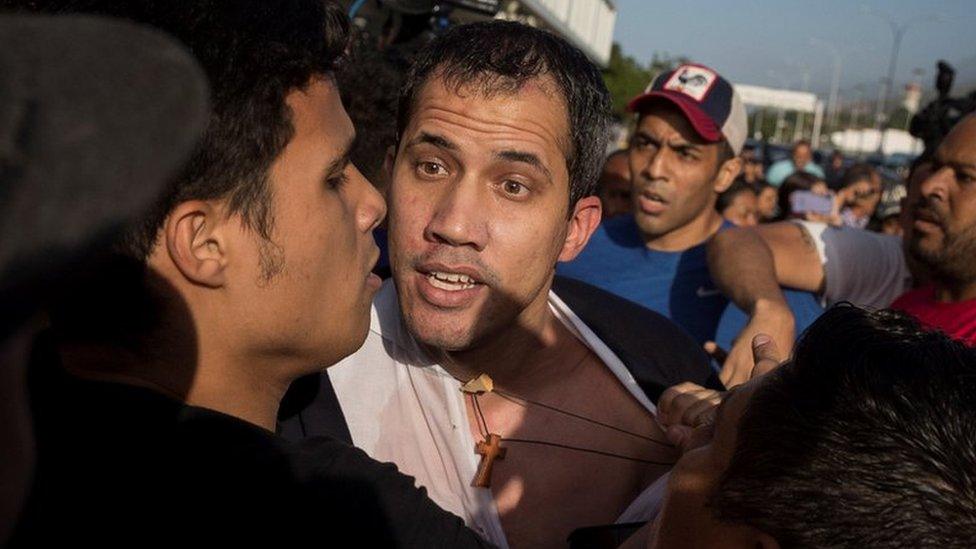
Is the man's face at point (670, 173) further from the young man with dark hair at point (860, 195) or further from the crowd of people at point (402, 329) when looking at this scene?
the young man with dark hair at point (860, 195)

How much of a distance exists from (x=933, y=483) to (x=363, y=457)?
31.6 inches

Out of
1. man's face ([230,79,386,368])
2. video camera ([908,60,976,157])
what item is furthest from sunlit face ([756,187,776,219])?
man's face ([230,79,386,368])

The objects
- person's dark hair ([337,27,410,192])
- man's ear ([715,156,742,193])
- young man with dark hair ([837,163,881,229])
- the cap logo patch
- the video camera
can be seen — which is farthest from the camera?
young man with dark hair ([837,163,881,229])

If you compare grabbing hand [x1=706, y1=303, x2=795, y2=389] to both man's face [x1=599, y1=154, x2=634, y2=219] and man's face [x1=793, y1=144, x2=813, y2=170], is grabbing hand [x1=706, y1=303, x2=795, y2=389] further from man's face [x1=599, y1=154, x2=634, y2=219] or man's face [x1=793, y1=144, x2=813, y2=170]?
man's face [x1=793, y1=144, x2=813, y2=170]

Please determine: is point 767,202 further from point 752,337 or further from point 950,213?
point 752,337

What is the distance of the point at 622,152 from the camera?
620 centimetres

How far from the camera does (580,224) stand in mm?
2621

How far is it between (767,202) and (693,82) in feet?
20.6

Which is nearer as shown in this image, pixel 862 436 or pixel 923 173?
pixel 862 436

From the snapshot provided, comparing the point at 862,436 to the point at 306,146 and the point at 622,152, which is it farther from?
the point at 622,152

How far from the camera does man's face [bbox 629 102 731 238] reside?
3941 millimetres

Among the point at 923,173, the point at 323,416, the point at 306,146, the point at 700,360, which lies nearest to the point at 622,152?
the point at 923,173

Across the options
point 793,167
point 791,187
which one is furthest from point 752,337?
point 793,167

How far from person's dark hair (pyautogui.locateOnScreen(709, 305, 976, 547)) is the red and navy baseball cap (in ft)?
9.16
